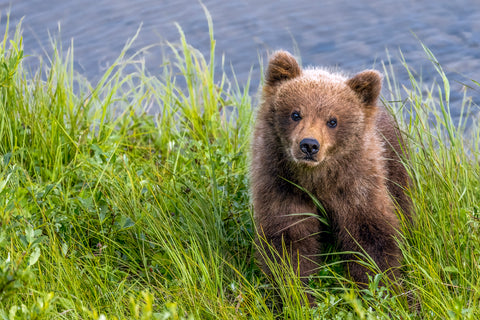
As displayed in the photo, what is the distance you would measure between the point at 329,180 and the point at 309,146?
378 millimetres

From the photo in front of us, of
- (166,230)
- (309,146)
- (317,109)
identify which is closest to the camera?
(309,146)

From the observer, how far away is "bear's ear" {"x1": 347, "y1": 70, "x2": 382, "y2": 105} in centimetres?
442

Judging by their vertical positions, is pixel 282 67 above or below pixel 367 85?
above

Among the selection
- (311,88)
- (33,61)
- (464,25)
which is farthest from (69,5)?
(311,88)

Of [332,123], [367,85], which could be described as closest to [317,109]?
[332,123]

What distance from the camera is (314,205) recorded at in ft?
14.5

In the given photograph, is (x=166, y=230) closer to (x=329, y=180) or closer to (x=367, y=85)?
(x=329, y=180)

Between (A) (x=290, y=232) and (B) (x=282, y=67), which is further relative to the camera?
(B) (x=282, y=67)

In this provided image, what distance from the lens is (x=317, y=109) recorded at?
4227 millimetres

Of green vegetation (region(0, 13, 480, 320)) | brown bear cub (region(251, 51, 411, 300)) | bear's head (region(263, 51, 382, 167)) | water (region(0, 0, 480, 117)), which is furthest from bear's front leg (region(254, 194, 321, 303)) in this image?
water (region(0, 0, 480, 117))

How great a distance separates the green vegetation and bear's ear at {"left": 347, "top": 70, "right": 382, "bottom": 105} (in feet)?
1.04

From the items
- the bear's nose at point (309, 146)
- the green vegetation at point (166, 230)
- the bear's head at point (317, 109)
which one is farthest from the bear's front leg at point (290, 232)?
the bear's nose at point (309, 146)

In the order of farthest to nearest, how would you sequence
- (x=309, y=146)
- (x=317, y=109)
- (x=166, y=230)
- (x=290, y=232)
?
(x=166, y=230), (x=290, y=232), (x=317, y=109), (x=309, y=146)

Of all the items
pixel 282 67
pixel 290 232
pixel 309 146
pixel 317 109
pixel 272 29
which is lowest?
pixel 290 232
